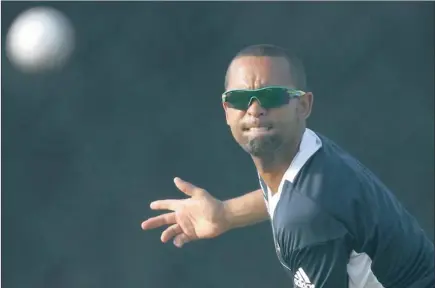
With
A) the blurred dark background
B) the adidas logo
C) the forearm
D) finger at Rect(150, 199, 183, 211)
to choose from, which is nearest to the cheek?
the adidas logo

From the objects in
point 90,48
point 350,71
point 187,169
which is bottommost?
point 187,169

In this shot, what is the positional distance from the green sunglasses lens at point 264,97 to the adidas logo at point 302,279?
0.48 meters

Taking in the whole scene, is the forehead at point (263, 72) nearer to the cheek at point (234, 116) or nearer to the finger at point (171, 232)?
the cheek at point (234, 116)

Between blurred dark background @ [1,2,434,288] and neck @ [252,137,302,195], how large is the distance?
204cm

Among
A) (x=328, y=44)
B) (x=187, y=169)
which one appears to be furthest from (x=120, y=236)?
(x=328, y=44)

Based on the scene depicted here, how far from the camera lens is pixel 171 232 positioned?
10.6 ft

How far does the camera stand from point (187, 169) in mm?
4539

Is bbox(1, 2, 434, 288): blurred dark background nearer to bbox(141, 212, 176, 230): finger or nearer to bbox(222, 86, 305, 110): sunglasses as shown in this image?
bbox(141, 212, 176, 230): finger

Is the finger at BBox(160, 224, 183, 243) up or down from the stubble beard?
down

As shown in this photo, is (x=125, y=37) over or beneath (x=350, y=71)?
over

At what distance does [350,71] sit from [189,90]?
2.94ft

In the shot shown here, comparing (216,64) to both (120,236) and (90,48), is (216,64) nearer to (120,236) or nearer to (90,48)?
(90,48)

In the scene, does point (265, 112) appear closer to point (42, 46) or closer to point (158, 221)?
point (158, 221)

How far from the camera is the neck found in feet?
8.00
